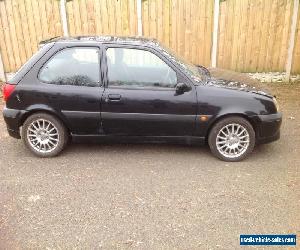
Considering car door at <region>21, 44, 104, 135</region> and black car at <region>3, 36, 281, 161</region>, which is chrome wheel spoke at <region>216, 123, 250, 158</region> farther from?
car door at <region>21, 44, 104, 135</region>

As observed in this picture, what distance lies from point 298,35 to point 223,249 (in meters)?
6.57

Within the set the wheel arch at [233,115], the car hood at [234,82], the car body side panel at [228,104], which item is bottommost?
the wheel arch at [233,115]

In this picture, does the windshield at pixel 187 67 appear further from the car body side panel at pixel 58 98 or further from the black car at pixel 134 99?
the car body side panel at pixel 58 98

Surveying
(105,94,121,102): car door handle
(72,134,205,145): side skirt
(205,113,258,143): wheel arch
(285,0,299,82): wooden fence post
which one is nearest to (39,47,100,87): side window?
(105,94,121,102): car door handle

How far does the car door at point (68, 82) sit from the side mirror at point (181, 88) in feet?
3.62

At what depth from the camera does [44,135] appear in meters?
5.22

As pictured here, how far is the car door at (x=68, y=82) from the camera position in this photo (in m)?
4.98

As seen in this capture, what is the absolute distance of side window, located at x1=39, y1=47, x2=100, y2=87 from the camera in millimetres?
4996

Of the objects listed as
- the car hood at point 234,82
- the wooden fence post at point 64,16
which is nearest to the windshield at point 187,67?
the car hood at point 234,82

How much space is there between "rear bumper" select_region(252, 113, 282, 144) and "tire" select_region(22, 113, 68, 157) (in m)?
2.86

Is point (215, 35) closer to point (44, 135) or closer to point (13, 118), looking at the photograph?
point (44, 135)

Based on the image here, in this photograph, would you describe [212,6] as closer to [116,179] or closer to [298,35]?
[298,35]

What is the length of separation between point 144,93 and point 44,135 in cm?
166

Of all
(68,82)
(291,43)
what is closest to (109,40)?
(68,82)
